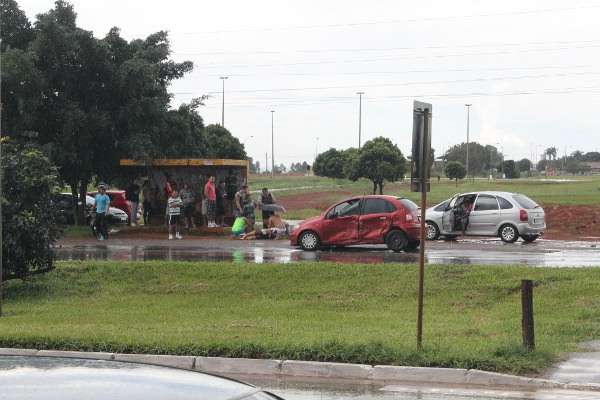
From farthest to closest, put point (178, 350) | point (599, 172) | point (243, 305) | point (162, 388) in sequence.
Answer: point (599, 172) < point (243, 305) < point (178, 350) < point (162, 388)

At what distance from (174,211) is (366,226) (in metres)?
7.01

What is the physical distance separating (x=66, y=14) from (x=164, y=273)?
15.6 meters

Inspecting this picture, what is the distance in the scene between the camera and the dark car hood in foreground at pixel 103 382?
2.91 metres

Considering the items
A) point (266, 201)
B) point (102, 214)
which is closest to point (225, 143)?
point (266, 201)

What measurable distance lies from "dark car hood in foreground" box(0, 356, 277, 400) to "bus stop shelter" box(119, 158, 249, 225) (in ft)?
93.4

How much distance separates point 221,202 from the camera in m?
32.0

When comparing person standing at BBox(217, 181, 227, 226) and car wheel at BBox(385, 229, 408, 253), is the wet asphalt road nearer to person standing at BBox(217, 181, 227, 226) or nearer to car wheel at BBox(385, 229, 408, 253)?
car wheel at BBox(385, 229, 408, 253)

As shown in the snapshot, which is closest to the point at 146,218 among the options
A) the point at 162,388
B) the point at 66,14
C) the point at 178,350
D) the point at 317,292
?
the point at 66,14

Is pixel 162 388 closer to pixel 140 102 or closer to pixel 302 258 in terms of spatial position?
pixel 302 258

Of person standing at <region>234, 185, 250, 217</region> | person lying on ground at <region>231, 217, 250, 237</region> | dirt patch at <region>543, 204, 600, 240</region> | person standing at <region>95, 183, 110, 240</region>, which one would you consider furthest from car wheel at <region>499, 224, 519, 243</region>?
person standing at <region>95, 183, 110, 240</region>

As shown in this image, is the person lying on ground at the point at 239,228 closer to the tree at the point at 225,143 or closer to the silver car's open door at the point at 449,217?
the silver car's open door at the point at 449,217

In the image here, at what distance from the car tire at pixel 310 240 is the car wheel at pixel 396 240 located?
6.43 feet

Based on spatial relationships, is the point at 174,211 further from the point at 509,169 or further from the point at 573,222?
the point at 509,169

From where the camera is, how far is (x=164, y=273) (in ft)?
63.1
